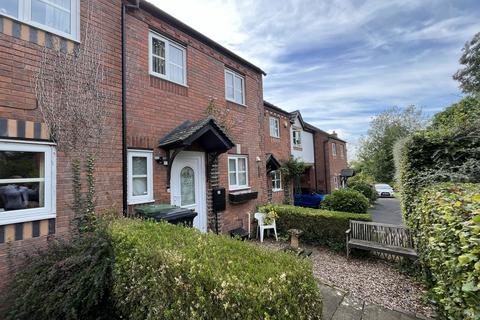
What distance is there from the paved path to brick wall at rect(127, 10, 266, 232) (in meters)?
4.38

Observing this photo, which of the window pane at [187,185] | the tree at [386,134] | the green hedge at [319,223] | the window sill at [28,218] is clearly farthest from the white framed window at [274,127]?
the tree at [386,134]

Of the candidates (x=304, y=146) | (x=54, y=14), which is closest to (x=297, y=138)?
(x=304, y=146)

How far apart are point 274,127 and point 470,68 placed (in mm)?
20027

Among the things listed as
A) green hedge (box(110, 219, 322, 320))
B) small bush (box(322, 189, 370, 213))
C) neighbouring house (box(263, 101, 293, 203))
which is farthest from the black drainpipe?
small bush (box(322, 189, 370, 213))

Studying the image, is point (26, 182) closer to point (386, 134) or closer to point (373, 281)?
point (373, 281)

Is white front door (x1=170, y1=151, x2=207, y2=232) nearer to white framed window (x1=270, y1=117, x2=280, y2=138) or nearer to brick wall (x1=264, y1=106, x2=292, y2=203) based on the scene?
brick wall (x1=264, y1=106, x2=292, y2=203)

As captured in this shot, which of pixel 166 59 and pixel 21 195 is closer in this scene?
pixel 21 195

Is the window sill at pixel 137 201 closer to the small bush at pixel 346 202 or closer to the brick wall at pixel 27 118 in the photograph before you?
the brick wall at pixel 27 118

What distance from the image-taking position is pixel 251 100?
32.9 ft

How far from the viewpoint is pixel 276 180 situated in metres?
14.3

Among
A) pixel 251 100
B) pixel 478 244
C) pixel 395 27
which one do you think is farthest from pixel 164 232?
pixel 395 27

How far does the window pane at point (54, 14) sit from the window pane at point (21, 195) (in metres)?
3.12

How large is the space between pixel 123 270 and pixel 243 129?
7.13 m

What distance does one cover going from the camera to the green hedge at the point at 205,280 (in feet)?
5.85
